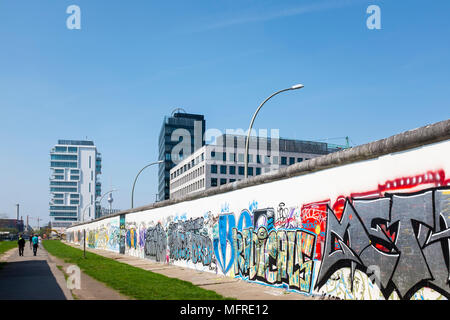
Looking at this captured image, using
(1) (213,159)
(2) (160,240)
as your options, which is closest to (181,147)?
(1) (213,159)

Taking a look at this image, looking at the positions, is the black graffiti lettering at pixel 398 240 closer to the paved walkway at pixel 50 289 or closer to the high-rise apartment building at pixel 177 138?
the paved walkway at pixel 50 289


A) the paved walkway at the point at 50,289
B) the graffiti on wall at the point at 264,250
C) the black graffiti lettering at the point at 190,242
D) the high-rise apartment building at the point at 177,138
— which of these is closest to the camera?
the paved walkway at the point at 50,289

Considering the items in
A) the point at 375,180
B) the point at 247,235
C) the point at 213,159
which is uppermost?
the point at 213,159

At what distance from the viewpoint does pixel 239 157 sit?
107 metres

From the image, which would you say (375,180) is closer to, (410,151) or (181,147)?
(410,151)

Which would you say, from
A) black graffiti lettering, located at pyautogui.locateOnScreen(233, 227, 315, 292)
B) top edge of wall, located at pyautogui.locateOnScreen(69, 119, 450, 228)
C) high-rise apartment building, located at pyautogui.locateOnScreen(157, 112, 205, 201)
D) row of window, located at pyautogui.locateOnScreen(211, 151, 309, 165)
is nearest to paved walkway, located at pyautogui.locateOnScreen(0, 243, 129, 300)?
black graffiti lettering, located at pyautogui.locateOnScreen(233, 227, 315, 292)

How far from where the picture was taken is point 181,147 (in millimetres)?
153250

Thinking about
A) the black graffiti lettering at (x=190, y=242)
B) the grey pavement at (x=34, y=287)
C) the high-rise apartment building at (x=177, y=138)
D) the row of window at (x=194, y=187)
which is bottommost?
the grey pavement at (x=34, y=287)

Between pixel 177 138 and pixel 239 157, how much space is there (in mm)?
50439

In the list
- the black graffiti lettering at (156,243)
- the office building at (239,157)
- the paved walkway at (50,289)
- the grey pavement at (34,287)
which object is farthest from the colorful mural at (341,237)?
the office building at (239,157)

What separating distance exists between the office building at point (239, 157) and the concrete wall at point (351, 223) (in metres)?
85.8

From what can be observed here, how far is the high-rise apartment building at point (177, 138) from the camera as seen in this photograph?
497 feet

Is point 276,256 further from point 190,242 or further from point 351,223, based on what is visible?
point 190,242
